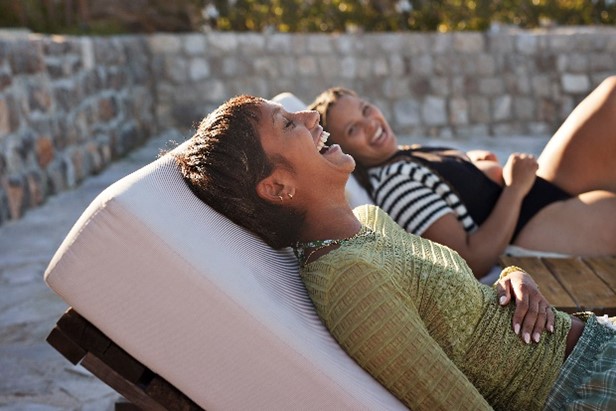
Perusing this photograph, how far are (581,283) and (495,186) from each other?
821 mm

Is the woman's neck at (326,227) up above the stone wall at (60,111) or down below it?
above

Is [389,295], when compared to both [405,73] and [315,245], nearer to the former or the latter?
[315,245]

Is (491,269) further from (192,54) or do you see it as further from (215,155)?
(192,54)

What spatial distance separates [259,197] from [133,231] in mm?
470

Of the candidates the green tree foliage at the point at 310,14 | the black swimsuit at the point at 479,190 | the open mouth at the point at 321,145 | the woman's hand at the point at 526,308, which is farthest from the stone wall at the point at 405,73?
the woman's hand at the point at 526,308

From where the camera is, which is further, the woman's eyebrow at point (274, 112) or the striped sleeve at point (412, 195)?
the striped sleeve at point (412, 195)

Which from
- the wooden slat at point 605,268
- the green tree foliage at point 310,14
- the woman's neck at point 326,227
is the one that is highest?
the woman's neck at point 326,227

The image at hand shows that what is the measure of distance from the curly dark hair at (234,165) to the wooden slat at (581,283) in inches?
41.0

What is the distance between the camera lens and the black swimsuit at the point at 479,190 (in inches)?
138

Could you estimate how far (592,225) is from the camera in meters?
3.36

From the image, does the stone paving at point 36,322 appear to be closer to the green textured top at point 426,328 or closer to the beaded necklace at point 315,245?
the beaded necklace at point 315,245

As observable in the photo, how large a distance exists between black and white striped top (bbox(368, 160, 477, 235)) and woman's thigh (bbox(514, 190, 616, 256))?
25 centimetres

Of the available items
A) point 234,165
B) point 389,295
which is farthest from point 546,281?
point 234,165

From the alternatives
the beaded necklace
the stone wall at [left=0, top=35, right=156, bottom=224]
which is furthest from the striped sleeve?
the stone wall at [left=0, top=35, right=156, bottom=224]
